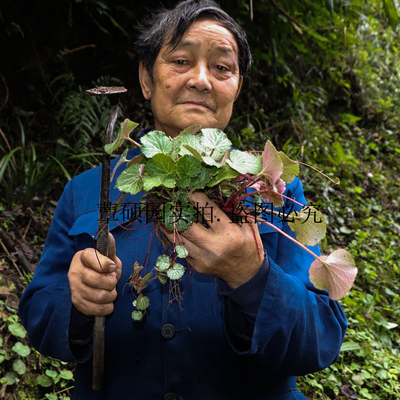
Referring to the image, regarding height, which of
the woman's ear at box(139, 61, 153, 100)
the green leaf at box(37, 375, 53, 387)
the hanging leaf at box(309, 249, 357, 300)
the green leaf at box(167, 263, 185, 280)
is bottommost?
the green leaf at box(37, 375, 53, 387)

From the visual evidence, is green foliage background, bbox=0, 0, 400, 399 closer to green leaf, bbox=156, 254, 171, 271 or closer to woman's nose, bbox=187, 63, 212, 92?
green leaf, bbox=156, 254, 171, 271

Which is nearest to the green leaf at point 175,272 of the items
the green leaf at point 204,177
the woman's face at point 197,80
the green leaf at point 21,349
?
the green leaf at point 204,177

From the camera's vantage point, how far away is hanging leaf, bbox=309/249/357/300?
1222mm

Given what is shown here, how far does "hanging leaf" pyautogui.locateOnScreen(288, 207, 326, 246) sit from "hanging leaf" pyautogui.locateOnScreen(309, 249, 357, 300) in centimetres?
6

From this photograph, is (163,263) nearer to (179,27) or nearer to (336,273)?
(336,273)

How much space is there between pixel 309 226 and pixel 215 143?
Result: 35 cm

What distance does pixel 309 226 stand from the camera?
1256mm

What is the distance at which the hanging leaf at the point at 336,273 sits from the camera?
1.22 m

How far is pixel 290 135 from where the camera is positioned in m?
4.92

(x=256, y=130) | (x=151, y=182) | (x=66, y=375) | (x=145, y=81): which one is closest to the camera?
(x=151, y=182)

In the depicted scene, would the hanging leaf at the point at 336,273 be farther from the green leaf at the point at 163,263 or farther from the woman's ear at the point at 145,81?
the woman's ear at the point at 145,81

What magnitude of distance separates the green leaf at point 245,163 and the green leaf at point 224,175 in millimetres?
23

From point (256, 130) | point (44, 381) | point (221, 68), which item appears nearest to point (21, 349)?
point (44, 381)

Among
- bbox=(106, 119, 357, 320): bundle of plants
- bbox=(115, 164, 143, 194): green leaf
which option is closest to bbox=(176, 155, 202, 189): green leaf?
bbox=(106, 119, 357, 320): bundle of plants
